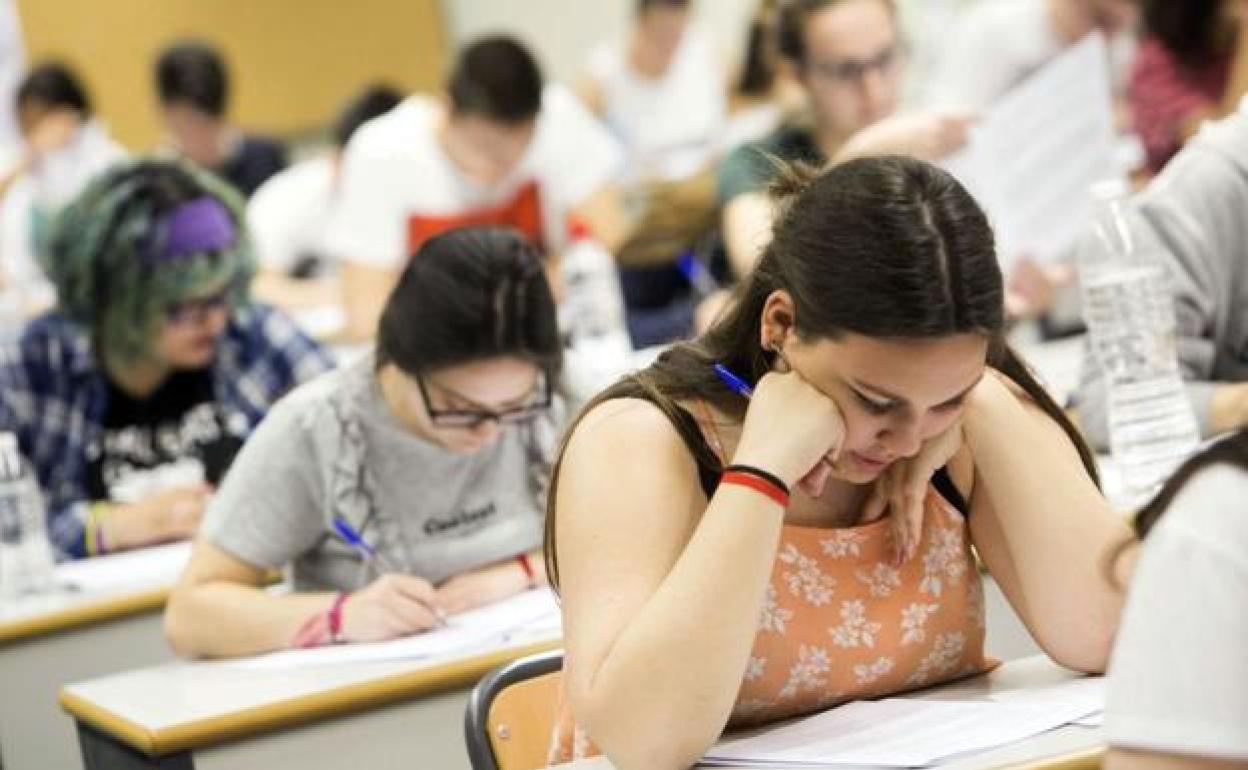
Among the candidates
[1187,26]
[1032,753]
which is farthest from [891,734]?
[1187,26]

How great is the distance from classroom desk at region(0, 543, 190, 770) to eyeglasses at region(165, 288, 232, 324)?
2.00ft

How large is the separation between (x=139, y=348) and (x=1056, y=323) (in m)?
2.02

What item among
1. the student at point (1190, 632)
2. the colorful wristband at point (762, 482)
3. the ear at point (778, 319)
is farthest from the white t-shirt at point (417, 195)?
the student at point (1190, 632)

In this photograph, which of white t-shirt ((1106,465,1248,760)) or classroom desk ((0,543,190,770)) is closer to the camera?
white t-shirt ((1106,465,1248,760))

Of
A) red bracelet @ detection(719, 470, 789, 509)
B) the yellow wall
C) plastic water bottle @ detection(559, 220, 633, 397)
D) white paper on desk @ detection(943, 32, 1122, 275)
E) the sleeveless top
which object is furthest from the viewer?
the yellow wall

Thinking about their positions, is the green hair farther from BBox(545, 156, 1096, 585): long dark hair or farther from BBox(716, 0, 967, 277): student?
BBox(545, 156, 1096, 585): long dark hair

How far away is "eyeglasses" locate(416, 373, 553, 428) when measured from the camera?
271cm

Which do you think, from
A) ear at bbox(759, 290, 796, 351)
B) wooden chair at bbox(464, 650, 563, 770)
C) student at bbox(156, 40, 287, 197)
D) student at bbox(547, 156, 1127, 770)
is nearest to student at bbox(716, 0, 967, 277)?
wooden chair at bbox(464, 650, 563, 770)

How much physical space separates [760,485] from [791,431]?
0.17 ft

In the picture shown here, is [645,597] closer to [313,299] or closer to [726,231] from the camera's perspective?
[726,231]

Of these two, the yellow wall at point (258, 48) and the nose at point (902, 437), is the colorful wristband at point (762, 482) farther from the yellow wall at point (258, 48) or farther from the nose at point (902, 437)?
the yellow wall at point (258, 48)

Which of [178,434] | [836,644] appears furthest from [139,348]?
[836,644]

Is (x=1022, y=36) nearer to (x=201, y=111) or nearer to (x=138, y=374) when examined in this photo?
(x=138, y=374)

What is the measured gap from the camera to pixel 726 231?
436 centimetres
